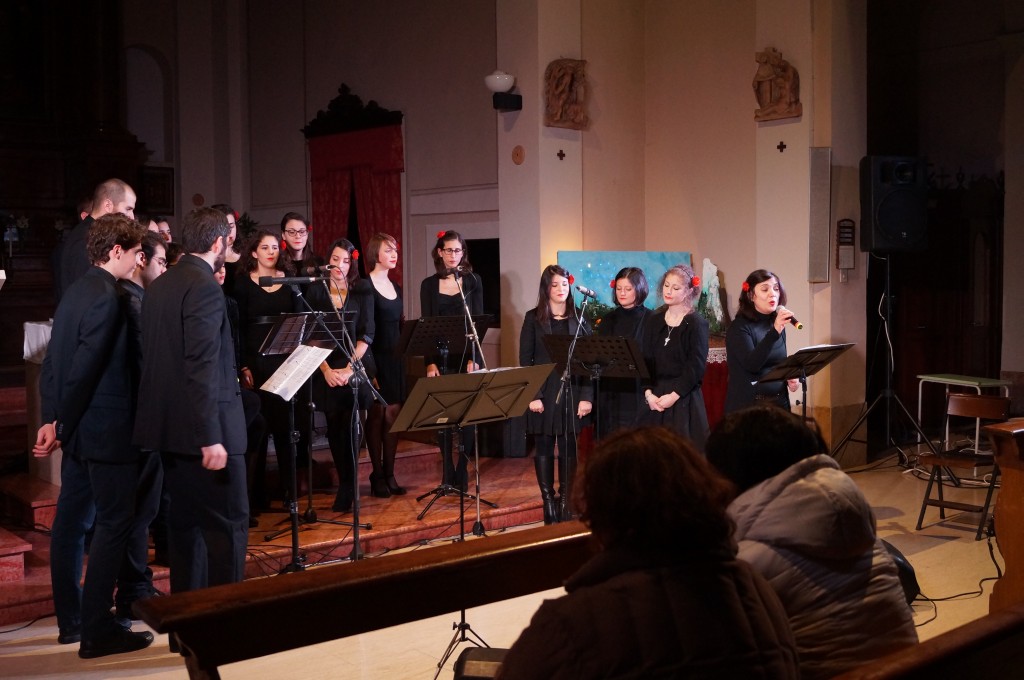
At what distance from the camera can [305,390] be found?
6043 mm

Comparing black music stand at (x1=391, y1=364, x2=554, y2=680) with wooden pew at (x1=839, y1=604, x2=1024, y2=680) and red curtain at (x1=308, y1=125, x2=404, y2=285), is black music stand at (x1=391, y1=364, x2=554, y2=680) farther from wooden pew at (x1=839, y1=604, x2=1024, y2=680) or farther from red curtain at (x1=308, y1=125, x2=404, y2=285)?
red curtain at (x1=308, y1=125, x2=404, y2=285)

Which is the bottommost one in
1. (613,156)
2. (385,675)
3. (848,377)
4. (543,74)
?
(385,675)

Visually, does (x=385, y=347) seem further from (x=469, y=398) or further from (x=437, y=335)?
(x=469, y=398)

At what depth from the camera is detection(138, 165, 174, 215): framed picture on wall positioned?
453 inches

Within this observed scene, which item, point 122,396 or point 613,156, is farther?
point 613,156

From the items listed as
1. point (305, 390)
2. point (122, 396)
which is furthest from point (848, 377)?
point (122, 396)

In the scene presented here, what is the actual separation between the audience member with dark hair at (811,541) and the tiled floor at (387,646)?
2.21 meters

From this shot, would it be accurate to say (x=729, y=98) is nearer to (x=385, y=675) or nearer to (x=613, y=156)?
(x=613, y=156)

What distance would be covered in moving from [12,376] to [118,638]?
5887 millimetres

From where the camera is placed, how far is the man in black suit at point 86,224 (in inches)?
193

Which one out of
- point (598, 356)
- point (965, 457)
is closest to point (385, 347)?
point (598, 356)

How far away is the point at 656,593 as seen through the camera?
64.1 inches

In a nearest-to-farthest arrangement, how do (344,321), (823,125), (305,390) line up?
(344,321) → (305,390) → (823,125)

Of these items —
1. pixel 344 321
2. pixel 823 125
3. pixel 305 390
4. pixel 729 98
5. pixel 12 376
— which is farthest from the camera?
pixel 12 376
